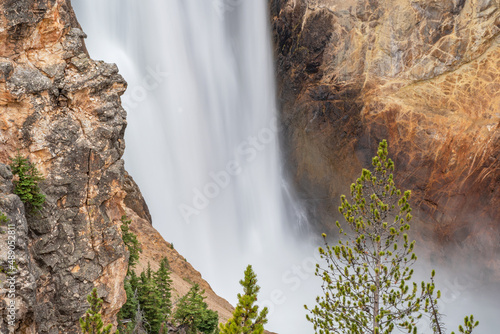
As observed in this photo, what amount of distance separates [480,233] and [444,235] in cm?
242

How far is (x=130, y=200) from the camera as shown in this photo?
32062mm

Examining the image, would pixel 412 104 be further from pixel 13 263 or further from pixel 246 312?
pixel 13 263

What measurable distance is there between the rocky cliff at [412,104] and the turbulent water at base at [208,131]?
4372 mm

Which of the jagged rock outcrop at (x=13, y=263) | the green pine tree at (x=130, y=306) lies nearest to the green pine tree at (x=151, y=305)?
the green pine tree at (x=130, y=306)

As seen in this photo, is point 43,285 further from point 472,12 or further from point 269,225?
point 472,12

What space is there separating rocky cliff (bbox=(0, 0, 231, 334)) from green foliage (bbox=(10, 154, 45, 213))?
12.3 inches

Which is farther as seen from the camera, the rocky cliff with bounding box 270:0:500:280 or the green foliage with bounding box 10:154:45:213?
the rocky cliff with bounding box 270:0:500:280

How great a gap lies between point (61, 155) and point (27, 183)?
4.71ft

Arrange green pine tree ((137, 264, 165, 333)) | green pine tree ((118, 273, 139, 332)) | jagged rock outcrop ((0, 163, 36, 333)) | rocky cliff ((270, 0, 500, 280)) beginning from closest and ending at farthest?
jagged rock outcrop ((0, 163, 36, 333)) < green pine tree ((118, 273, 139, 332)) < green pine tree ((137, 264, 165, 333)) < rocky cliff ((270, 0, 500, 280))

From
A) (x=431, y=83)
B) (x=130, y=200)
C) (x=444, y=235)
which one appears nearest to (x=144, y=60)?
(x=130, y=200)

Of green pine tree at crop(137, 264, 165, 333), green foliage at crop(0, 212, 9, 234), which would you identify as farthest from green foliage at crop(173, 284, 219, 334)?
green foliage at crop(0, 212, 9, 234)

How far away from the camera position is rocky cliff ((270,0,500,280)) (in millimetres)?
Answer: 28906

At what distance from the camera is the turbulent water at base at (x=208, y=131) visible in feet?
119

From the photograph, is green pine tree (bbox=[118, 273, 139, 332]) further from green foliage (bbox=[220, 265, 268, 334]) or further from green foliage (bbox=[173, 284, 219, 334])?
green foliage (bbox=[220, 265, 268, 334])
